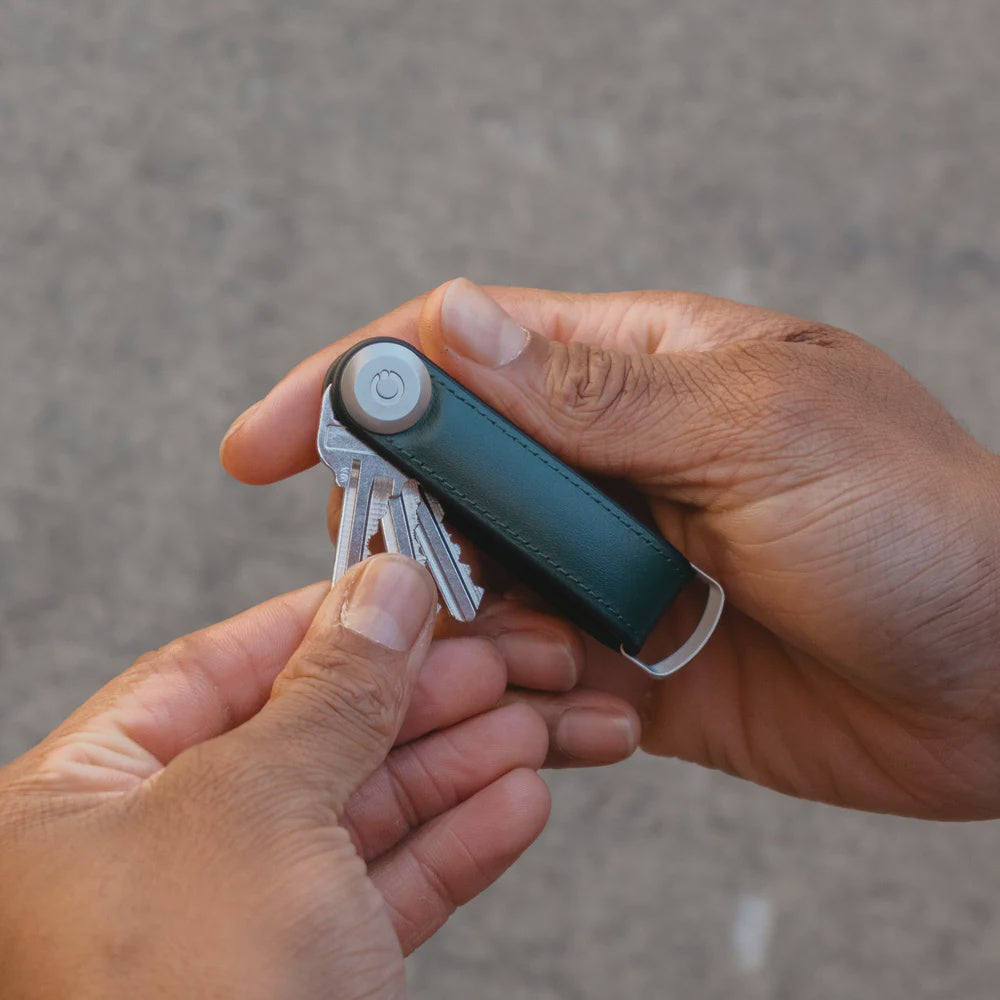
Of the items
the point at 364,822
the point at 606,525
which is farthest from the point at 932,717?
the point at 364,822

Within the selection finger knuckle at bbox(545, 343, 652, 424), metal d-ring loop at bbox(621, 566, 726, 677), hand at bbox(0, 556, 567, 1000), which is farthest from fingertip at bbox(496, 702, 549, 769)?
finger knuckle at bbox(545, 343, 652, 424)

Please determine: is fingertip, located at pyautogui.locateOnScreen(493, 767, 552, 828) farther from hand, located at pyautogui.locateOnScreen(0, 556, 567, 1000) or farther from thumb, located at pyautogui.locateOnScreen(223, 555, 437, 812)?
thumb, located at pyautogui.locateOnScreen(223, 555, 437, 812)

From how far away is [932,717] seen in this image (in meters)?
1.38

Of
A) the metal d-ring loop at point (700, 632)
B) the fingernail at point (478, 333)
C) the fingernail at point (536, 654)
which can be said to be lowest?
the metal d-ring loop at point (700, 632)

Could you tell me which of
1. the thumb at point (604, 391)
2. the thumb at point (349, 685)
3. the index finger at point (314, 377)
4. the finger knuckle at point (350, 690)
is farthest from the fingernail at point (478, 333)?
the finger knuckle at point (350, 690)

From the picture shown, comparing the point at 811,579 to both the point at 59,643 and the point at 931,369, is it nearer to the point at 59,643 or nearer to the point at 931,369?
the point at 931,369

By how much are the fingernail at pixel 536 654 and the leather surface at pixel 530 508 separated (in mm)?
126

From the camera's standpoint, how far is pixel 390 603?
1.11 m

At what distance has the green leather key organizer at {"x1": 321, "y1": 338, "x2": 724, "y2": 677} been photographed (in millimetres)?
1213

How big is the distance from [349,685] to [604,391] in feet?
1.44

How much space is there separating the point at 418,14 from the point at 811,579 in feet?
5.97

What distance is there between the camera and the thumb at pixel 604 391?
1.24 m

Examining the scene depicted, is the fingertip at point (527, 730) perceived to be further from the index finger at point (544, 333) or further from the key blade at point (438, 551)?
the index finger at point (544, 333)

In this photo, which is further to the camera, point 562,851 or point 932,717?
point 562,851
